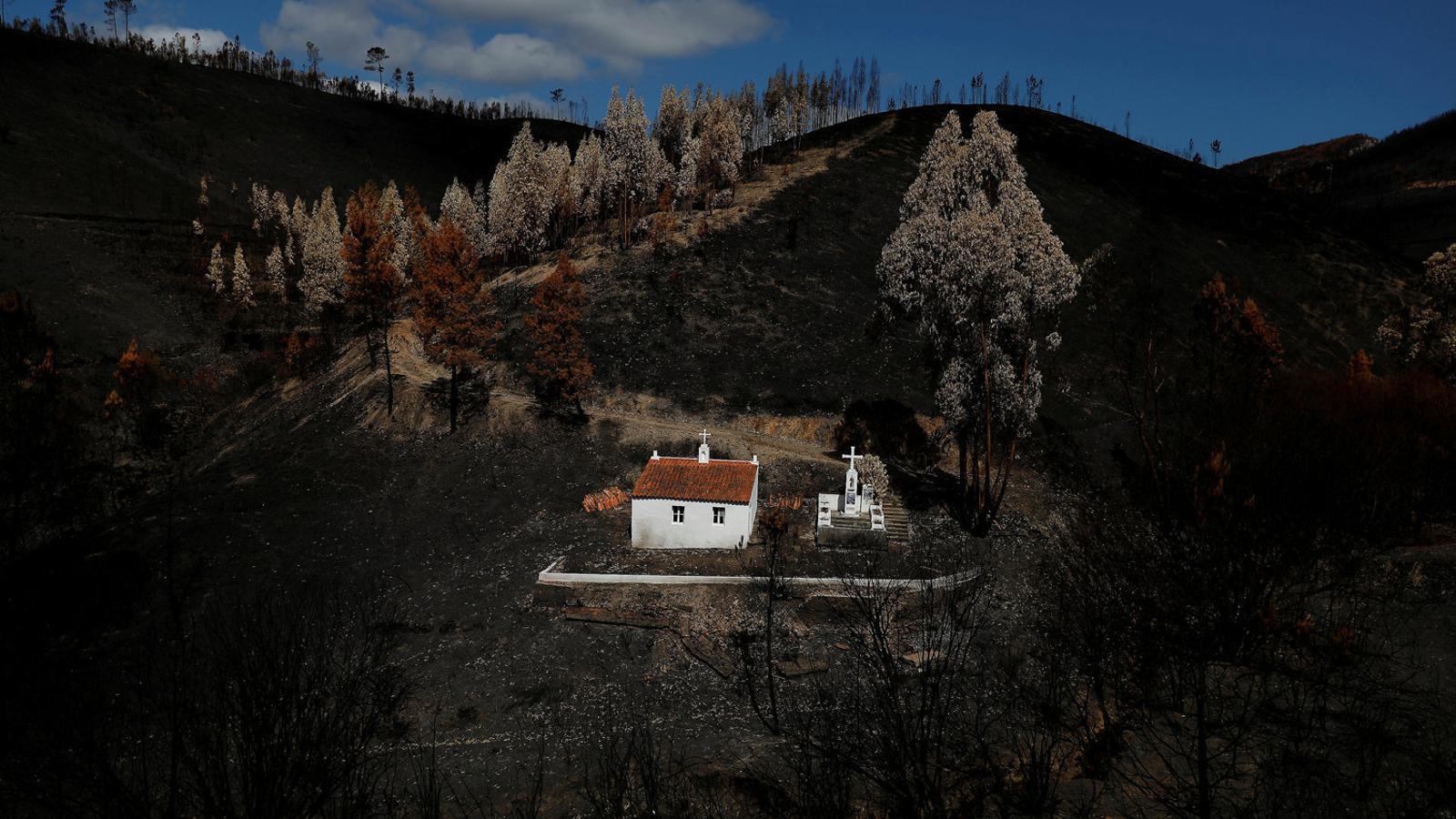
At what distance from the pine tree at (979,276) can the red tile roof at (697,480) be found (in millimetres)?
10658

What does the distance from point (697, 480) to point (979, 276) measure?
16685 millimetres

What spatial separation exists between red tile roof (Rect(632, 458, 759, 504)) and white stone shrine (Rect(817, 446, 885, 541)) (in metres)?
4.08

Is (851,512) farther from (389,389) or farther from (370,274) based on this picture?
(370,274)

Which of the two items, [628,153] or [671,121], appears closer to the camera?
[628,153]

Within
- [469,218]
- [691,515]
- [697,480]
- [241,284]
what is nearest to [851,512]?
[697,480]

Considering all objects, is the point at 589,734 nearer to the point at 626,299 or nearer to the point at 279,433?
the point at 279,433

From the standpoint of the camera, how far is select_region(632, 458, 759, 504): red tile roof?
122 ft

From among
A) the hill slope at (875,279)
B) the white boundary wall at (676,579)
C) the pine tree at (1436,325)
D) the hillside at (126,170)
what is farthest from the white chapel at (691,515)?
the hillside at (126,170)

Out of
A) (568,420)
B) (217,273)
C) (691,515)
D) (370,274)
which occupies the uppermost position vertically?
(217,273)

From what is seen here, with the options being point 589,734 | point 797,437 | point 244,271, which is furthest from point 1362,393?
point 244,271

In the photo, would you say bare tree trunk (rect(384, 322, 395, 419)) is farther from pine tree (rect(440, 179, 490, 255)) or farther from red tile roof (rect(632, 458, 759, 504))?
pine tree (rect(440, 179, 490, 255))

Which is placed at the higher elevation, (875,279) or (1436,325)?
(875,279)

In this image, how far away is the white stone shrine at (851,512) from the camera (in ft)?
122

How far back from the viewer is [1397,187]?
487 feet
